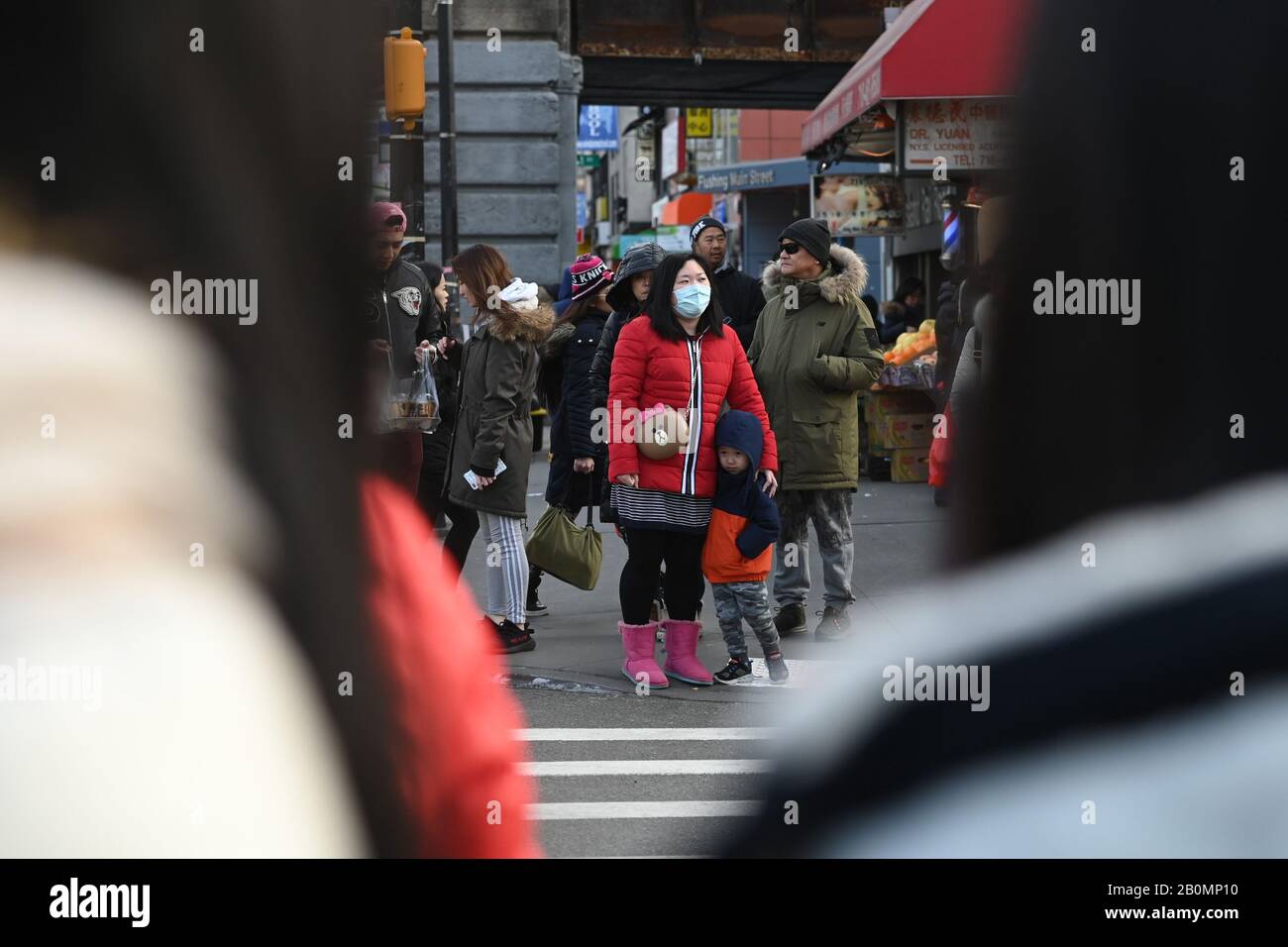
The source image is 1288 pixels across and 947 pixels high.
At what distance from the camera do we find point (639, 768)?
5715 mm

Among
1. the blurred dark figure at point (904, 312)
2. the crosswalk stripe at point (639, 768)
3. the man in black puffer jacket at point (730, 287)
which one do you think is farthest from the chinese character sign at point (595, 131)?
the crosswalk stripe at point (639, 768)

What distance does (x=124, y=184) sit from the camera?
2234 mm

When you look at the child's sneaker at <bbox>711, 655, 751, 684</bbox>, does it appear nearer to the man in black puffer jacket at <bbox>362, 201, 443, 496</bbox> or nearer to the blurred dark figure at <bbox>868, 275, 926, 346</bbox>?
the man in black puffer jacket at <bbox>362, 201, 443, 496</bbox>

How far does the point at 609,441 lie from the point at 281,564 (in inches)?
183

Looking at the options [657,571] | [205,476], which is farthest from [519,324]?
[205,476]

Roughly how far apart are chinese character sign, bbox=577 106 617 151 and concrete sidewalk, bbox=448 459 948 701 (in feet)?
102

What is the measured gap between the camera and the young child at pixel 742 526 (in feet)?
22.2

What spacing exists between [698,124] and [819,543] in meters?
34.8

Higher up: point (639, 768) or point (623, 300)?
point (623, 300)

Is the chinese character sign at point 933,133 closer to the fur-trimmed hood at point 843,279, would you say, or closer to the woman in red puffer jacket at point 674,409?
the fur-trimmed hood at point 843,279

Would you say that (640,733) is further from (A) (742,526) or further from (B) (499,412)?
(B) (499,412)

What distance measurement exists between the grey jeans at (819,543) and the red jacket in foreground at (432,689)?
18.0ft
